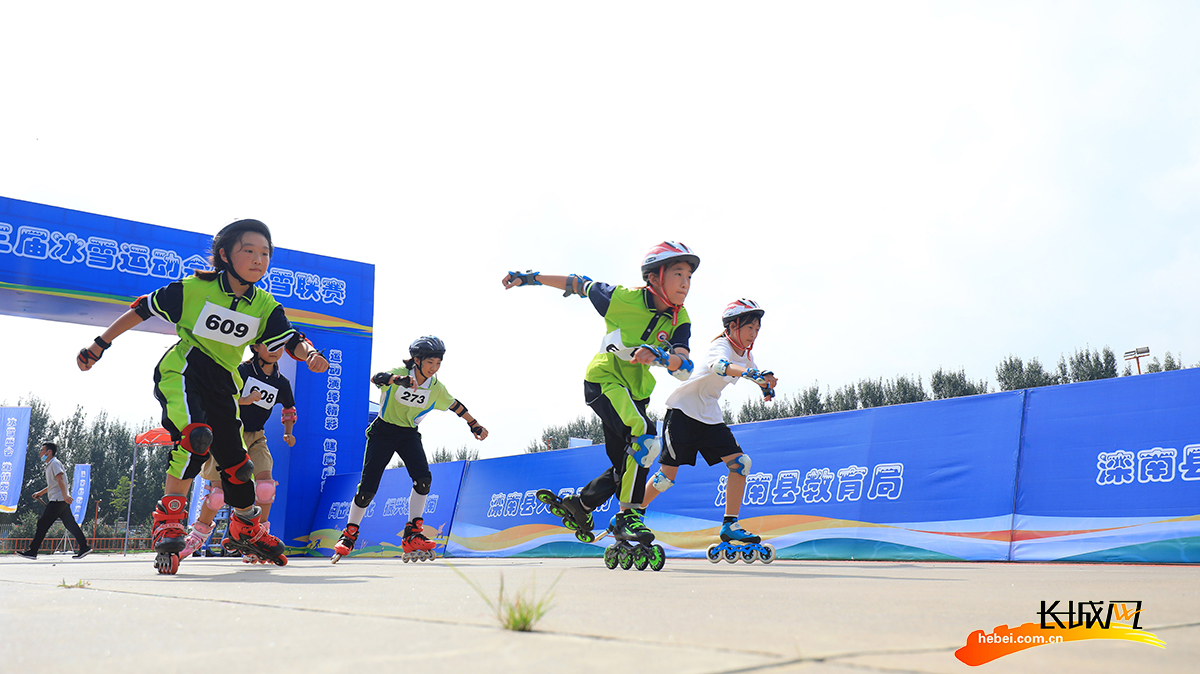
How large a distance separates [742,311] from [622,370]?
1017 millimetres

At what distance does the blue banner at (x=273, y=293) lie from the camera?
12477 mm

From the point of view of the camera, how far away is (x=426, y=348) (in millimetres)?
8078

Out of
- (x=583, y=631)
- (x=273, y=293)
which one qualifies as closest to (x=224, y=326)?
(x=583, y=631)

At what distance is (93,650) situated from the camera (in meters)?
1.50

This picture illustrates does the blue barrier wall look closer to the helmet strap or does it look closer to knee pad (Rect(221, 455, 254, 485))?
the helmet strap

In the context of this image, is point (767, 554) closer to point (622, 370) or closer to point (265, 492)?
point (622, 370)

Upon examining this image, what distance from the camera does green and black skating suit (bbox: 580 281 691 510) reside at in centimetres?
565

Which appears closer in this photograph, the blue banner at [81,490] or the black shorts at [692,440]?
the black shorts at [692,440]

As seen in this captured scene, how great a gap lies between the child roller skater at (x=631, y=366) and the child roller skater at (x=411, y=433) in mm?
2336

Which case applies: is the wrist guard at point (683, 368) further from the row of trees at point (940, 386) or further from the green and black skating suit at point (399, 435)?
the row of trees at point (940, 386)

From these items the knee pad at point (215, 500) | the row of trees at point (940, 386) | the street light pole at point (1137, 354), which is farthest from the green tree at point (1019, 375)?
the knee pad at point (215, 500)

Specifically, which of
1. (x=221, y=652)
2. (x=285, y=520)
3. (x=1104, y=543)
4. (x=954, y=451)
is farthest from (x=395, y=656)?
(x=285, y=520)

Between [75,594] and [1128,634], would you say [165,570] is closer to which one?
[75,594]

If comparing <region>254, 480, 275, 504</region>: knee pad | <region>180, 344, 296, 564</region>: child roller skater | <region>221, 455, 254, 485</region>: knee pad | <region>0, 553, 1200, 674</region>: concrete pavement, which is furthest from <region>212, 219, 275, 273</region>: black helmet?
<region>0, 553, 1200, 674</region>: concrete pavement
